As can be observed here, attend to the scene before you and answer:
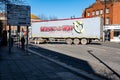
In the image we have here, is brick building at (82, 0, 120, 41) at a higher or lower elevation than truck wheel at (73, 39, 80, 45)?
higher

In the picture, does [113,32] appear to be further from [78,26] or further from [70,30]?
[78,26]

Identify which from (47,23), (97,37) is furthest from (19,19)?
(47,23)

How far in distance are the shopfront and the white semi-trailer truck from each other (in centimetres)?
2399

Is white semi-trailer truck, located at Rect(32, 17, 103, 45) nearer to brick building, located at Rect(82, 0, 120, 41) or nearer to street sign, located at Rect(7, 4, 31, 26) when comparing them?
street sign, located at Rect(7, 4, 31, 26)

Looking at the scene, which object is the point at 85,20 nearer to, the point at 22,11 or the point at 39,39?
the point at 39,39

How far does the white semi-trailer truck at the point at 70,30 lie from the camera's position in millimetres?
44812

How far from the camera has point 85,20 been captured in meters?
45.8

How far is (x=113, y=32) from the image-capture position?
71188 millimetres

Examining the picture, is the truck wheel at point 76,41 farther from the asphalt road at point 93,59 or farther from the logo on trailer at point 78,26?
the asphalt road at point 93,59

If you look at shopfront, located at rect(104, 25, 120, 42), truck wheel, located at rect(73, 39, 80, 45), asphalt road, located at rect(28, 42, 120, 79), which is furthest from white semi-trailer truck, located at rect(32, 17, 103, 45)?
shopfront, located at rect(104, 25, 120, 42)

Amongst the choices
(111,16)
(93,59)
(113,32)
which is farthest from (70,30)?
(111,16)

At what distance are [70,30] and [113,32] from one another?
2573cm

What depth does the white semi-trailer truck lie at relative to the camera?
4481cm

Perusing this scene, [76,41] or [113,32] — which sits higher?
[113,32]
